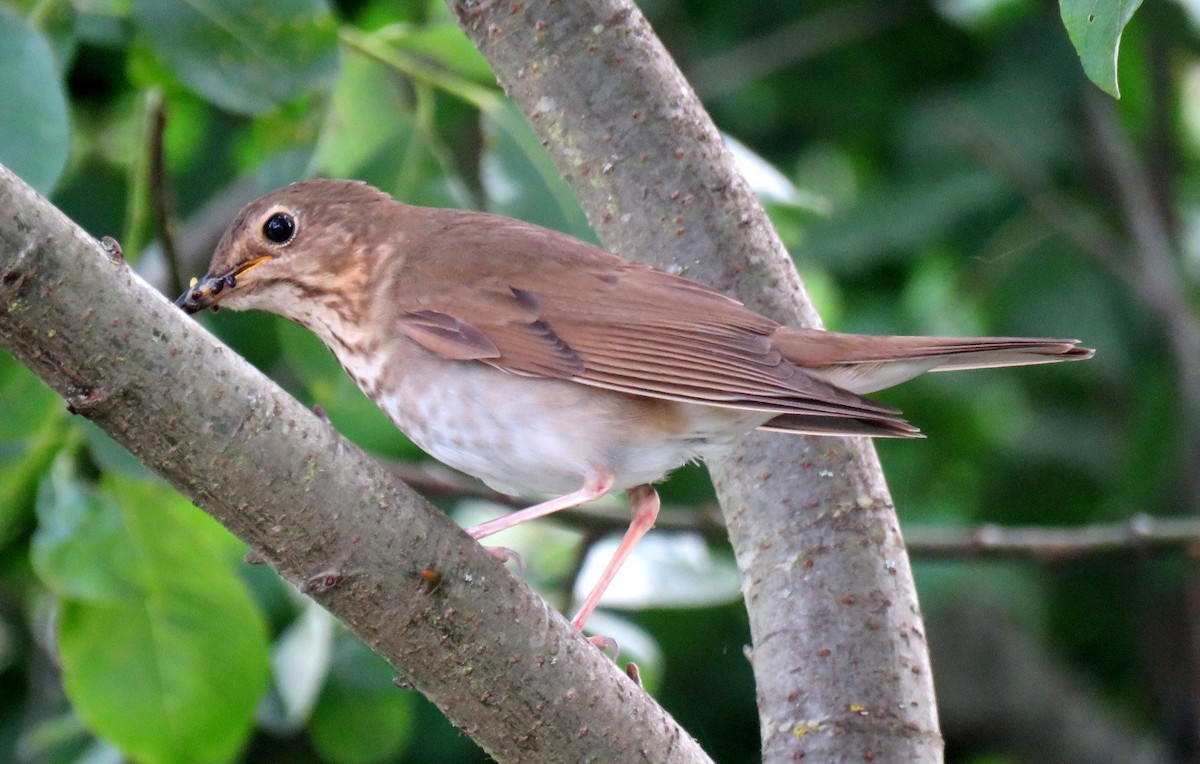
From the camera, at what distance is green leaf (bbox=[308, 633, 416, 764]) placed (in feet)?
14.7

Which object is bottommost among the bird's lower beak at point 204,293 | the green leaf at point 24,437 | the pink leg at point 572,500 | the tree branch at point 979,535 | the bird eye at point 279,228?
the tree branch at point 979,535

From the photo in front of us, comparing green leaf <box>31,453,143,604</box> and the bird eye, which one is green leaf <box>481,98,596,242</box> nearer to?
the bird eye

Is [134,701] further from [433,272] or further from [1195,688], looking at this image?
[1195,688]

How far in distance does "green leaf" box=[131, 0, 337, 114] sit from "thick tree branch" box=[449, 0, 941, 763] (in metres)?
0.58

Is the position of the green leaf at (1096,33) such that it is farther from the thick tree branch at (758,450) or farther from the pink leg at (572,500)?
the pink leg at (572,500)

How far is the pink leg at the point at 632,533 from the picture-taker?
329 cm

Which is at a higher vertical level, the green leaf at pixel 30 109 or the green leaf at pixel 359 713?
the green leaf at pixel 30 109

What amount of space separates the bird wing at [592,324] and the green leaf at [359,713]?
1.48 metres

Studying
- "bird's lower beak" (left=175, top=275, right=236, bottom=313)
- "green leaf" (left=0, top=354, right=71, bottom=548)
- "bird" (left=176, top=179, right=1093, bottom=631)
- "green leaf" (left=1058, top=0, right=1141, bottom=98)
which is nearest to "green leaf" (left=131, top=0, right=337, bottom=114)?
"bird" (left=176, top=179, right=1093, bottom=631)

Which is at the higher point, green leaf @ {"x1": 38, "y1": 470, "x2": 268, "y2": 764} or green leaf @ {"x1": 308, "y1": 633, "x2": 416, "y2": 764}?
green leaf @ {"x1": 38, "y1": 470, "x2": 268, "y2": 764}

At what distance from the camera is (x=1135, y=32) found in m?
5.96

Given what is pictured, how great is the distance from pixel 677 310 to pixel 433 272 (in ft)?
2.26

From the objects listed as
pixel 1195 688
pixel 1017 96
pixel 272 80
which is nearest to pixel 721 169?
pixel 272 80

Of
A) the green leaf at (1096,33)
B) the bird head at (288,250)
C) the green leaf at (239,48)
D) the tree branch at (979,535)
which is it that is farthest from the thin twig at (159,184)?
the green leaf at (1096,33)
